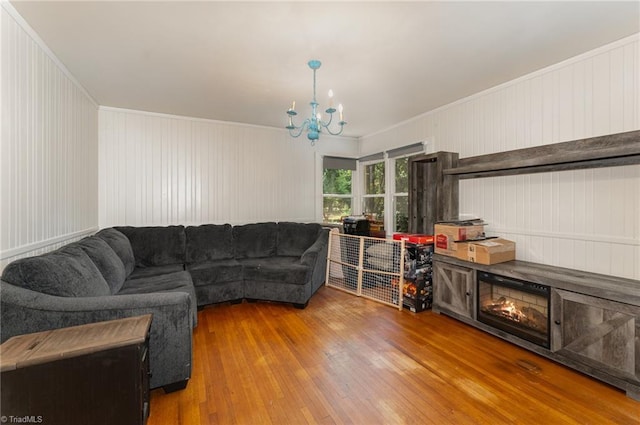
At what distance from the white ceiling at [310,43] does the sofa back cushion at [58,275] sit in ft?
5.70

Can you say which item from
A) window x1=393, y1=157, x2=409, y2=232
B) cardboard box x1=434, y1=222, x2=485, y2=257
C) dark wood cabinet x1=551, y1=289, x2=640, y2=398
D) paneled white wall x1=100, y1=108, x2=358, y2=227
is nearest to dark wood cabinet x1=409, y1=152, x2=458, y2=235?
cardboard box x1=434, y1=222, x2=485, y2=257

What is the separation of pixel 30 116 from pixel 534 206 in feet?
15.0

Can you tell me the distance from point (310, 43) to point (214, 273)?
2701mm

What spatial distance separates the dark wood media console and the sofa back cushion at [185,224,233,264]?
3.29 metres

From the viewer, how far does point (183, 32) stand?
85.6 inches

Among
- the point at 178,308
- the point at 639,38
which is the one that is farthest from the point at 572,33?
the point at 178,308

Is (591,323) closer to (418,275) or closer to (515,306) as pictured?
(515,306)

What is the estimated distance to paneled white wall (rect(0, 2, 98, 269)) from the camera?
1901 mm

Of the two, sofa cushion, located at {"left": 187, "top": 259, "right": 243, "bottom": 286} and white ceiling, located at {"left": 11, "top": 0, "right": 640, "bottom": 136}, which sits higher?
white ceiling, located at {"left": 11, "top": 0, "right": 640, "bottom": 136}

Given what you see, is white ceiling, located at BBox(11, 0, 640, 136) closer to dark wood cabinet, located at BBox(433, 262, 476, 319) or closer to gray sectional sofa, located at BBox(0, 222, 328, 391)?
gray sectional sofa, located at BBox(0, 222, 328, 391)

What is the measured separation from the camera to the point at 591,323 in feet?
6.77

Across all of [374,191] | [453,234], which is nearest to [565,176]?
[453,234]

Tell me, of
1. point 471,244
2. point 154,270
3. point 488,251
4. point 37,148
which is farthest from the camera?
point 154,270

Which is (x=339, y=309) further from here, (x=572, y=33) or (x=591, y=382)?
(x=572, y=33)
